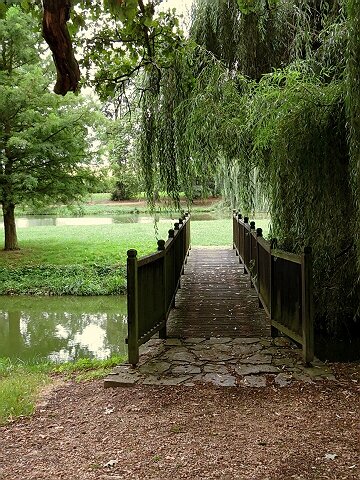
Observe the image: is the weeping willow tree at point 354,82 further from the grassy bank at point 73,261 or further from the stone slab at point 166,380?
the grassy bank at point 73,261

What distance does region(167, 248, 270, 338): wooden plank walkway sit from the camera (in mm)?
6570

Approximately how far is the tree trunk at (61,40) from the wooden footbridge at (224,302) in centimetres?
175

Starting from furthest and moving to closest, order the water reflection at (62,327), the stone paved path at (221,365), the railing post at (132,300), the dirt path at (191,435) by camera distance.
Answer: the water reflection at (62,327)
the railing post at (132,300)
the stone paved path at (221,365)
the dirt path at (191,435)

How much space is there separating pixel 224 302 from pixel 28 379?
375cm

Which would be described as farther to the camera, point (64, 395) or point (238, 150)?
point (238, 150)

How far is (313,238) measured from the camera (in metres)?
5.63

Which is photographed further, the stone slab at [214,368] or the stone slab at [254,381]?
the stone slab at [214,368]

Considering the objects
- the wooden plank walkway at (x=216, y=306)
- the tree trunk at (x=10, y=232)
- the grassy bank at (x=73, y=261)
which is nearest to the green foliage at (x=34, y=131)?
the tree trunk at (x=10, y=232)

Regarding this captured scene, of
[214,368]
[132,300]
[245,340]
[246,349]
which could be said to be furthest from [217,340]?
[132,300]

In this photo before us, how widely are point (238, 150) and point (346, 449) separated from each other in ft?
12.3

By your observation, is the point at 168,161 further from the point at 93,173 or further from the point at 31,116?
the point at 93,173

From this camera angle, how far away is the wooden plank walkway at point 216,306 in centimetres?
657

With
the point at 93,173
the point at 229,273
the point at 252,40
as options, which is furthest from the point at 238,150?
the point at 93,173

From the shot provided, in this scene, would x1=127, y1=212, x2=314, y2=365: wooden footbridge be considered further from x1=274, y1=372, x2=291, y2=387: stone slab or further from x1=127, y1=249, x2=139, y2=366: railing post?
x1=274, y1=372, x2=291, y2=387: stone slab
